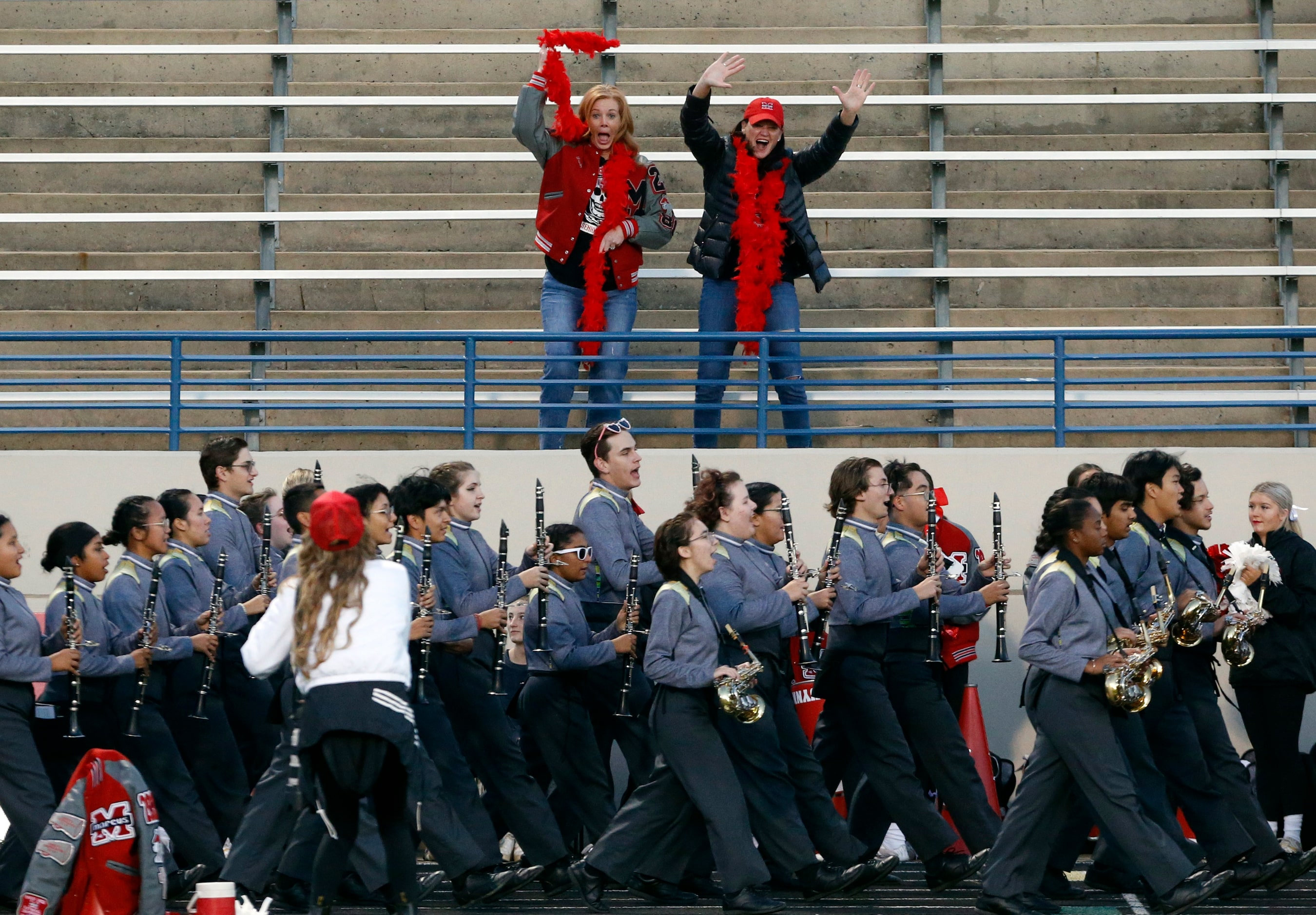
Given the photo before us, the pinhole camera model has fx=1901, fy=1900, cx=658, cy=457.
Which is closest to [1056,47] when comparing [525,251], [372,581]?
[525,251]

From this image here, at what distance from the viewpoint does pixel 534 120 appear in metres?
11.9

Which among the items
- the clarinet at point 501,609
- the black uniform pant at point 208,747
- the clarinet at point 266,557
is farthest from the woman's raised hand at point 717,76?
the black uniform pant at point 208,747

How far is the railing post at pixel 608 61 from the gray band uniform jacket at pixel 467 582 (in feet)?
23.0

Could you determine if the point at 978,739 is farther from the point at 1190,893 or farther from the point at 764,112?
the point at 764,112

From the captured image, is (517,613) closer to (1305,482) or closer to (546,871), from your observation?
(546,871)

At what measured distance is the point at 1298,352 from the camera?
11.2 m

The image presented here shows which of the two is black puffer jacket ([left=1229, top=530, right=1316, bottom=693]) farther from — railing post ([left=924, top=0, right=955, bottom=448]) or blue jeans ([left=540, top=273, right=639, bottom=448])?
blue jeans ([left=540, top=273, right=639, bottom=448])

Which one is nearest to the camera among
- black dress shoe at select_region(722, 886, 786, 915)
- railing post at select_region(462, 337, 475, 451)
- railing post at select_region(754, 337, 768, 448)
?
black dress shoe at select_region(722, 886, 786, 915)

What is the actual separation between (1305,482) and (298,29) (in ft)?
28.2

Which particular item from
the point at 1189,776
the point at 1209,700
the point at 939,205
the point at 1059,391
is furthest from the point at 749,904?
the point at 939,205

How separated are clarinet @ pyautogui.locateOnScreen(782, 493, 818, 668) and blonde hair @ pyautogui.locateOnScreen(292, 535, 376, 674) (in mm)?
2422

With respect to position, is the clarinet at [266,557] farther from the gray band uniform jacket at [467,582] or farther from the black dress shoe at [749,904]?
the black dress shoe at [749,904]

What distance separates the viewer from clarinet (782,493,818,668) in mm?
8492

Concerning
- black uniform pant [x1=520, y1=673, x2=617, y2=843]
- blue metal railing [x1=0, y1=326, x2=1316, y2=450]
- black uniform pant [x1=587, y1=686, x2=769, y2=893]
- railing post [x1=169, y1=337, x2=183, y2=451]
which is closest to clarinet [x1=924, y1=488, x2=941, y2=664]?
black uniform pant [x1=587, y1=686, x2=769, y2=893]
